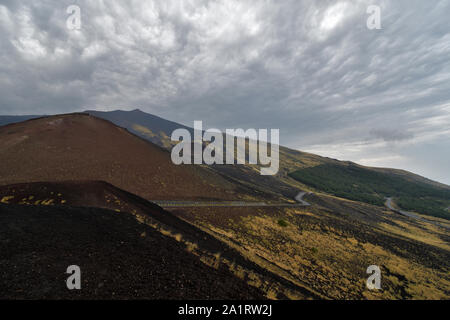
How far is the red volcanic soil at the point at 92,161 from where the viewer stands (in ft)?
109

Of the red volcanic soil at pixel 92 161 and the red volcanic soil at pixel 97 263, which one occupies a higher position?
the red volcanic soil at pixel 92 161

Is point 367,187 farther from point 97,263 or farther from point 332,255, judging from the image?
point 97,263

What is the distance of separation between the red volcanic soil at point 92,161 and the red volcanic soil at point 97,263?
2331cm

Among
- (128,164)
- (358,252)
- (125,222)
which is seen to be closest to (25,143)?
(128,164)

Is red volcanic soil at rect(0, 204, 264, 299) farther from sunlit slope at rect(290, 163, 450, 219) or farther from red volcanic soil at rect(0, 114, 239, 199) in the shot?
sunlit slope at rect(290, 163, 450, 219)

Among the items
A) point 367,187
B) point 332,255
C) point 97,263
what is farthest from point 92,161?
point 367,187

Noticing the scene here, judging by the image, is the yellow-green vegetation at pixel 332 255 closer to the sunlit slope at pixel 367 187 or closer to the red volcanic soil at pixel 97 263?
the red volcanic soil at pixel 97 263

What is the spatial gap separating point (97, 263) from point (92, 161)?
123 feet

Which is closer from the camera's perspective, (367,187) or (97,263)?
(97,263)

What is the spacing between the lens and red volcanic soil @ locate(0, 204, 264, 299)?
709 cm

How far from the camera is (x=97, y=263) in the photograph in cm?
865

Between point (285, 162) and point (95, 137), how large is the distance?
561ft

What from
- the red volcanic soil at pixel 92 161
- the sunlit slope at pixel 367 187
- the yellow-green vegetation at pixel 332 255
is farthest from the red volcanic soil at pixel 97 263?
the sunlit slope at pixel 367 187
